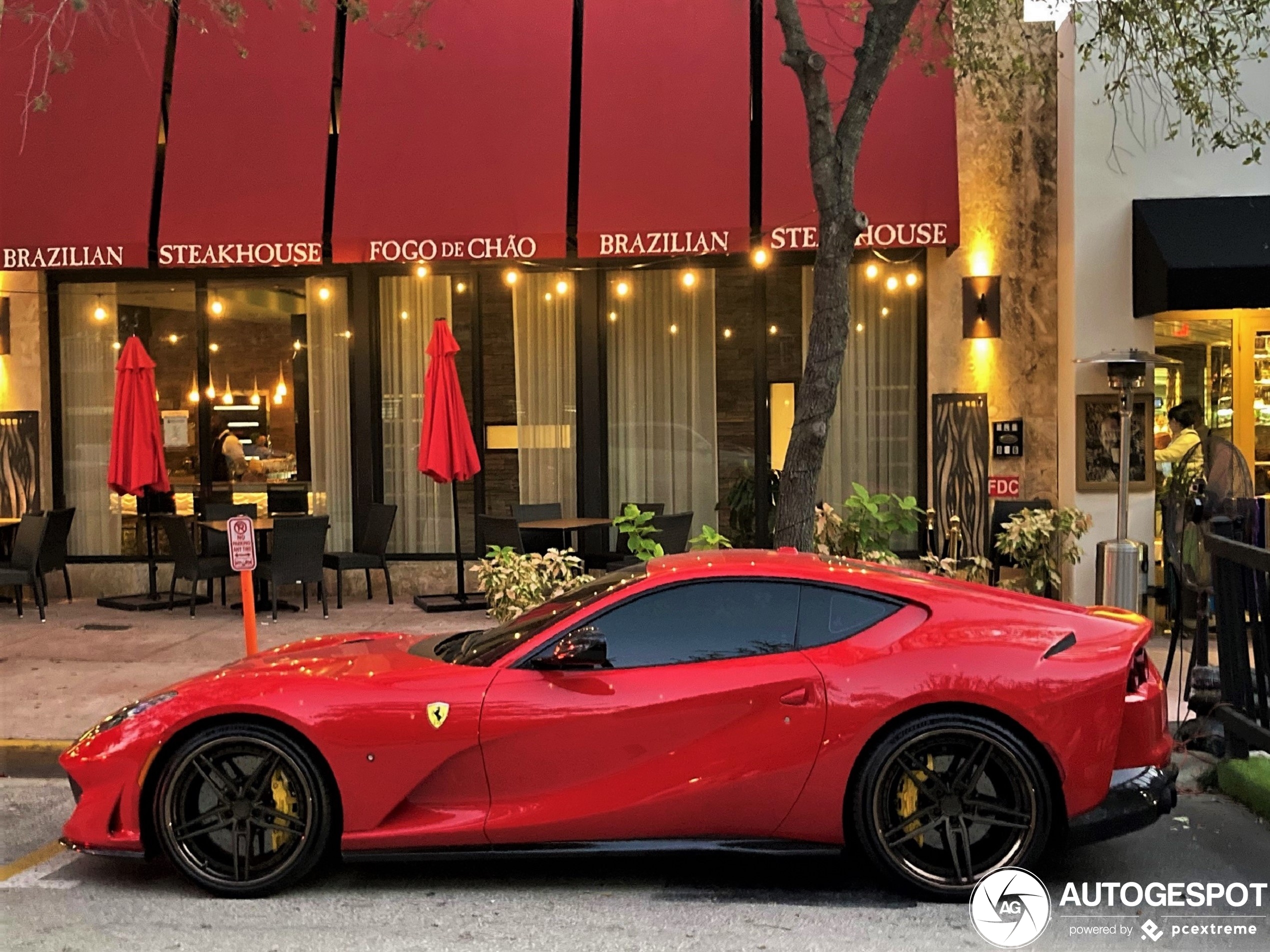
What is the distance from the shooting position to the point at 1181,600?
7812mm

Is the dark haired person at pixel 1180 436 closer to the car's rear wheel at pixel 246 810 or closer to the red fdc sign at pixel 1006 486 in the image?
the red fdc sign at pixel 1006 486

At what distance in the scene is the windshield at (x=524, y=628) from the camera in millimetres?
5043

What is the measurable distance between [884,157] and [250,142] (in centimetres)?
612

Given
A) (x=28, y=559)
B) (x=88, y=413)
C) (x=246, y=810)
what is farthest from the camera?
(x=88, y=413)

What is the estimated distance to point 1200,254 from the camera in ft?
33.6

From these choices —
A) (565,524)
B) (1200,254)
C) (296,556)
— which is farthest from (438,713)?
(1200,254)

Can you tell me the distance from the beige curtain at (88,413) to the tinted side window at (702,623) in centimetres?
1023

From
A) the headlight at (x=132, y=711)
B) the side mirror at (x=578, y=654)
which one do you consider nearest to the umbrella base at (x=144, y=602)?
the headlight at (x=132, y=711)

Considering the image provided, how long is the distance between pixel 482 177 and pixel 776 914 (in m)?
8.62

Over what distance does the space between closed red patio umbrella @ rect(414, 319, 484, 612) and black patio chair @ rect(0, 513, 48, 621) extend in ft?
12.0

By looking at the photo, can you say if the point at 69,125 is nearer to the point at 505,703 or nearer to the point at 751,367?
the point at 751,367

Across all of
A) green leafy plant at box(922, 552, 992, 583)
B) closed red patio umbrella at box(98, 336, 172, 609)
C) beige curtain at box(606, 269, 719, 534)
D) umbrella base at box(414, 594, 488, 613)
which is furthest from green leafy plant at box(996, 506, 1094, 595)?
closed red patio umbrella at box(98, 336, 172, 609)

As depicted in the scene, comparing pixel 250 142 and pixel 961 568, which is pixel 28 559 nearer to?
pixel 250 142

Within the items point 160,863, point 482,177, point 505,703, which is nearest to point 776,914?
point 505,703
